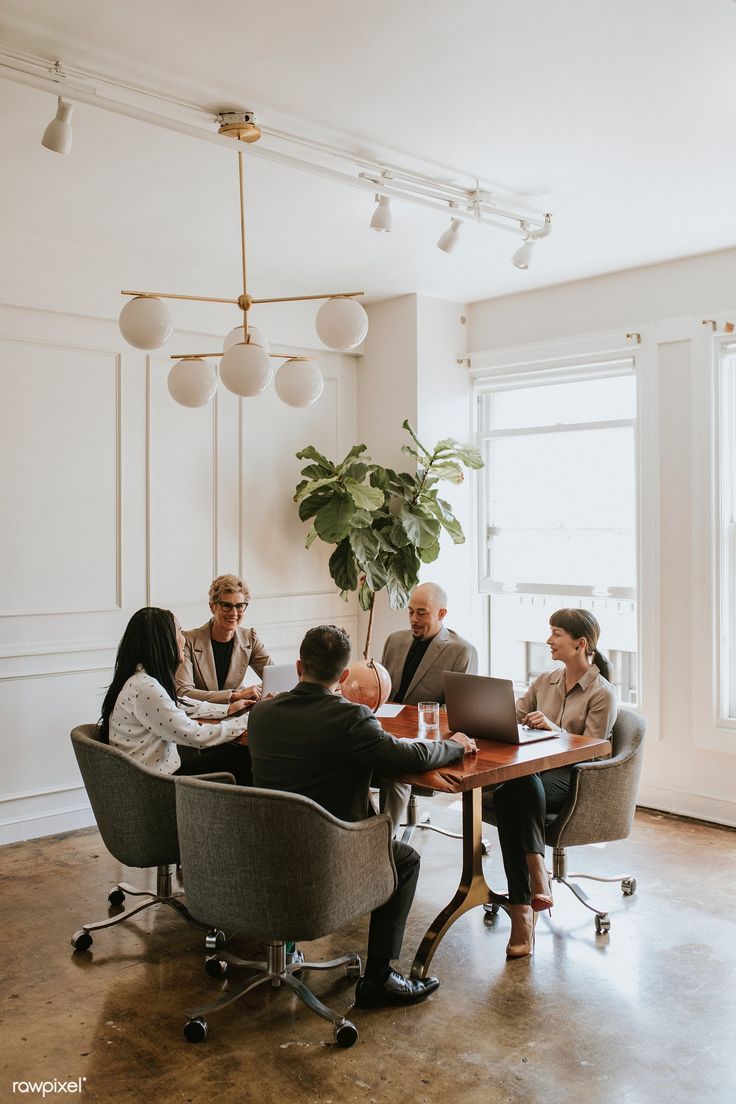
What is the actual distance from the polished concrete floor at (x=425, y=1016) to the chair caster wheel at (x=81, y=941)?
1.6 inches

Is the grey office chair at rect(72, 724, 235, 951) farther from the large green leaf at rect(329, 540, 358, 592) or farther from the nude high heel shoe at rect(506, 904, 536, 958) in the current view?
the large green leaf at rect(329, 540, 358, 592)

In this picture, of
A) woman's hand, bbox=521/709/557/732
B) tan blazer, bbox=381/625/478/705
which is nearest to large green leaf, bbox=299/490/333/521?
tan blazer, bbox=381/625/478/705

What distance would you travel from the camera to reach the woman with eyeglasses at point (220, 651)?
4559 mm

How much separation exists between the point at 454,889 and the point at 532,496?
289 centimetres

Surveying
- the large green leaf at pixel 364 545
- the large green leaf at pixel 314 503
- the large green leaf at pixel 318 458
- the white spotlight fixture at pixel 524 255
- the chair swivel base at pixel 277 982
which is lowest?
the chair swivel base at pixel 277 982

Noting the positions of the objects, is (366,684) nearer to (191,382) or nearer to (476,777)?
(476,777)

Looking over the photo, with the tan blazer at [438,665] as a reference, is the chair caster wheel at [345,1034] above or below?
below

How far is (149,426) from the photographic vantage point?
220 inches

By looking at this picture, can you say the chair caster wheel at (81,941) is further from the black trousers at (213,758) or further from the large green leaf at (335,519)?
the large green leaf at (335,519)

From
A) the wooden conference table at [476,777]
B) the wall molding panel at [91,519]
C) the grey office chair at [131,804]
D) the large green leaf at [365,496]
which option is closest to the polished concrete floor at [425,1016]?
the wooden conference table at [476,777]

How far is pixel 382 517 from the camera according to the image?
5.91 m

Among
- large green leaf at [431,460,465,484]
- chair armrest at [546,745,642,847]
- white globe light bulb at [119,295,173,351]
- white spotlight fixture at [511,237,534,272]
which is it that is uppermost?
white spotlight fixture at [511,237,534,272]

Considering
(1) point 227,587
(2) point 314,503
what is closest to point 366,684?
(1) point 227,587

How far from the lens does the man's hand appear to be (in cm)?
339
